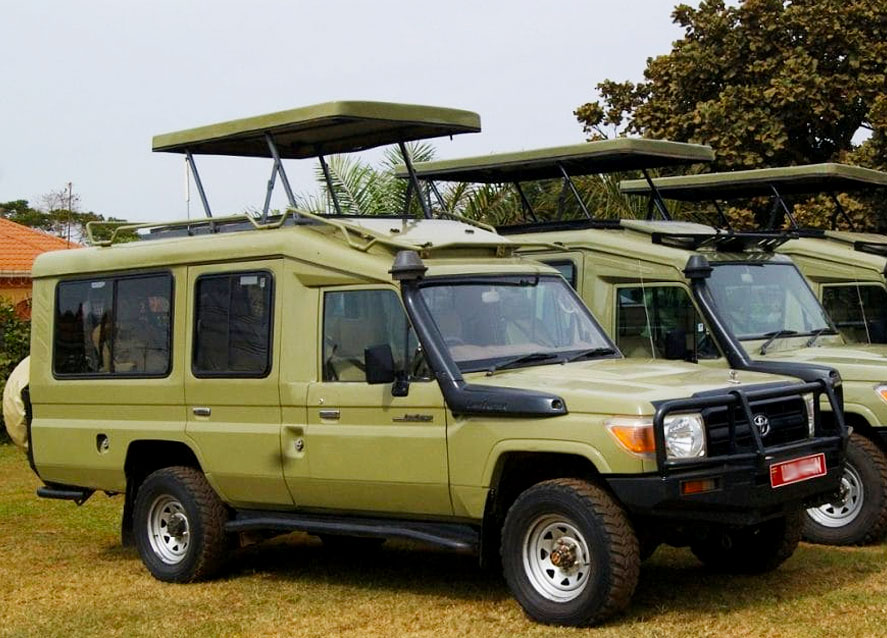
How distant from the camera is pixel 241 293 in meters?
9.21

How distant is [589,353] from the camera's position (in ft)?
28.7

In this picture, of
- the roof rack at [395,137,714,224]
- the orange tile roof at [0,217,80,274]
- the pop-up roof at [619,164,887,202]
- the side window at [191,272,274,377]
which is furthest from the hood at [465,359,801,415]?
the orange tile roof at [0,217,80,274]

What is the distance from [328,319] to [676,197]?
7.30 m

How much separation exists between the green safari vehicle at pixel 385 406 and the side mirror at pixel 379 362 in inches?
0.5

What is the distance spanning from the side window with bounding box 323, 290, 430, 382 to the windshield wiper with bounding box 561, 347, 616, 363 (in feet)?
3.14

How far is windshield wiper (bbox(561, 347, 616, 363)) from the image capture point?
8.59m

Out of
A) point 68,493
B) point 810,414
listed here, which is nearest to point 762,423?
point 810,414

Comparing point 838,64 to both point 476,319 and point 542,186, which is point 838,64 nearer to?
point 542,186

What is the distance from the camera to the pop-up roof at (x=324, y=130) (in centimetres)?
941

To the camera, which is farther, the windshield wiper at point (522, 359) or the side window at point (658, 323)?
the side window at point (658, 323)

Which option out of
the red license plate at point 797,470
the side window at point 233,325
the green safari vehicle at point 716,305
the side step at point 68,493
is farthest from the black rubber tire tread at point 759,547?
the side step at point 68,493

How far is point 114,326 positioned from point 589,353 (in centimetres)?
343

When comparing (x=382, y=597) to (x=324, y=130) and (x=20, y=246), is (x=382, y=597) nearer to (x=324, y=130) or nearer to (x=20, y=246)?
(x=324, y=130)

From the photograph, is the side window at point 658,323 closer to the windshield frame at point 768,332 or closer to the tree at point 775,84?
the windshield frame at point 768,332
